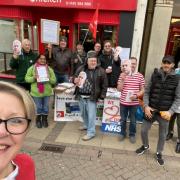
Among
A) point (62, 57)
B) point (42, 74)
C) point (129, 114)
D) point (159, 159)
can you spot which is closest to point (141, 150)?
point (159, 159)

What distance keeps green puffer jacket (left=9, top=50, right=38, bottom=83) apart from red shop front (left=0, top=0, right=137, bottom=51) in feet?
9.47

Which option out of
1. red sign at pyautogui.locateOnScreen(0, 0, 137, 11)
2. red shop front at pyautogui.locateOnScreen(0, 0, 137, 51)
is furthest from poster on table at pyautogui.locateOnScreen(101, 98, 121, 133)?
red sign at pyautogui.locateOnScreen(0, 0, 137, 11)

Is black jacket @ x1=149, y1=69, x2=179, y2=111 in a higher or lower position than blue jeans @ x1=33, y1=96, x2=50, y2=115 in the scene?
higher

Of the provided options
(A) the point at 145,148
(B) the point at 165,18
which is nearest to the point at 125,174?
(A) the point at 145,148

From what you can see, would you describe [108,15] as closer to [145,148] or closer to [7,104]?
[145,148]

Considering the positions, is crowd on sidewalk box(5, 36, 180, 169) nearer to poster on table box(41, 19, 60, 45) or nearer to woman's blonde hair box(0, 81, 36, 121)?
poster on table box(41, 19, 60, 45)

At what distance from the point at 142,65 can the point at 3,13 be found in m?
5.32

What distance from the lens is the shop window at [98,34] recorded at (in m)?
7.88

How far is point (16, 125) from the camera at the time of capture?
3.84 feet

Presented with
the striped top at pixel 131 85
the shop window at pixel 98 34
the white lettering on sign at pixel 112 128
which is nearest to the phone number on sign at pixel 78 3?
the shop window at pixel 98 34

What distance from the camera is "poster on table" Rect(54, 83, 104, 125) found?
18.1 ft

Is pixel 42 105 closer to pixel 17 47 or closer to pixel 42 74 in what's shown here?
pixel 42 74

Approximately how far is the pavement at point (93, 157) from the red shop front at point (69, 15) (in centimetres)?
394

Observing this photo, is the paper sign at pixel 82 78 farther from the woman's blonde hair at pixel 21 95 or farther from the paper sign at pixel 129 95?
the woman's blonde hair at pixel 21 95
